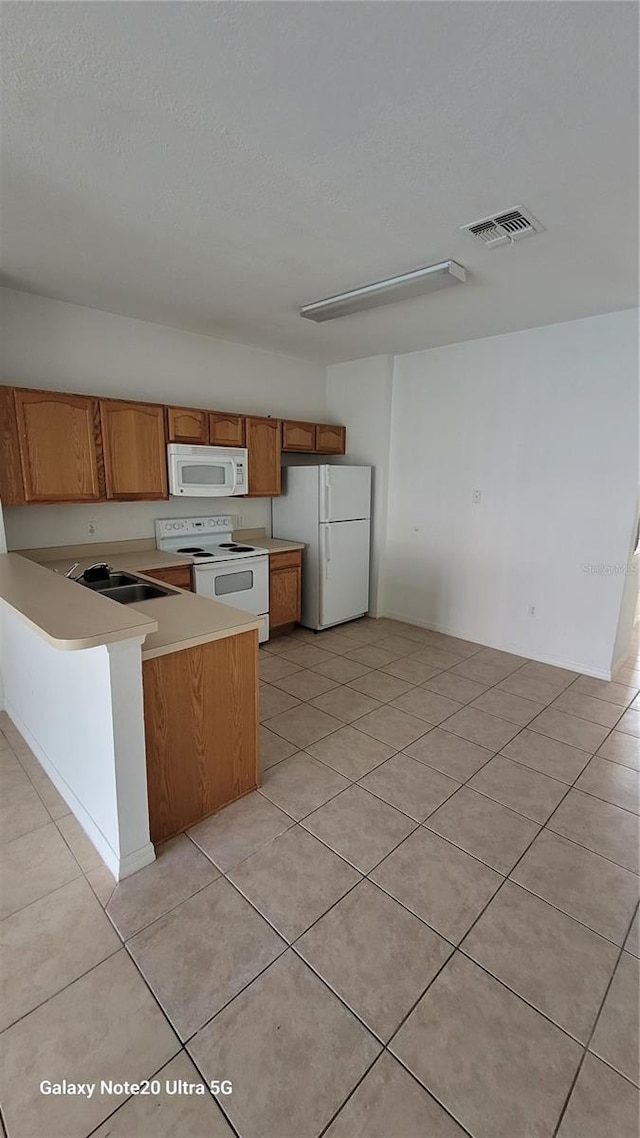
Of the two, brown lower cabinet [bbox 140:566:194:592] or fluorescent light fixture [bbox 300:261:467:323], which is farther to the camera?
brown lower cabinet [bbox 140:566:194:592]

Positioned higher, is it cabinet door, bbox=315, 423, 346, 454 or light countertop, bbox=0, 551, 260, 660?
cabinet door, bbox=315, 423, 346, 454

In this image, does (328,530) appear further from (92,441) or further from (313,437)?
(92,441)

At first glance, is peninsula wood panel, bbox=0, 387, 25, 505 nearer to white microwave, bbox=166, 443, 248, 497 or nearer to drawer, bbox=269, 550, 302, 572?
white microwave, bbox=166, 443, 248, 497

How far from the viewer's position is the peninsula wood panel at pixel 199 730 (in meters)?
1.89

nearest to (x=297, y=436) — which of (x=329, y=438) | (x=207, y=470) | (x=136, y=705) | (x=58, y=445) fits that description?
(x=329, y=438)

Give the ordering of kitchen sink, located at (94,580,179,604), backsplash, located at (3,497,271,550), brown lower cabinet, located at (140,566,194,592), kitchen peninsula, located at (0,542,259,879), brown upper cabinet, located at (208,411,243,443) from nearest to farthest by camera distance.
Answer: kitchen peninsula, located at (0,542,259,879), kitchen sink, located at (94,580,179,604), backsplash, located at (3,497,271,550), brown lower cabinet, located at (140,566,194,592), brown upper cabinet, located at (208,411,243,443)

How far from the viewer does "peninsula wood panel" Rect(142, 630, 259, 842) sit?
1.89 meters

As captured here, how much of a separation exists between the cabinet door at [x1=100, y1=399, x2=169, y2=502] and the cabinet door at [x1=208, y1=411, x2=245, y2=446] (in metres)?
0.42

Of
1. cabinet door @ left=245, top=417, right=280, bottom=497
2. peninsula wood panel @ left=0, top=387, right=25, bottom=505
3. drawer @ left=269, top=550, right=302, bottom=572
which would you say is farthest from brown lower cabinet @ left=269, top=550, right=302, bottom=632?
peninsula wood panel @ left=0, top=387, right=25, bottom=505

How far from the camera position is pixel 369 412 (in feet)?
15.5

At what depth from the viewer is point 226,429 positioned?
3.83 meters

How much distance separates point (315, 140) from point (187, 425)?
228cm

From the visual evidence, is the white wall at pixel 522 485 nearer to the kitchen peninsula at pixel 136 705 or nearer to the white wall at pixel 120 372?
the white wall at pixel 120 372

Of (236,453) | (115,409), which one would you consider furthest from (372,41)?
(236,453)
